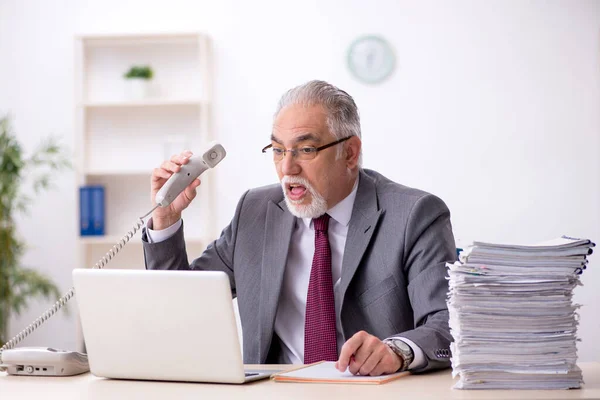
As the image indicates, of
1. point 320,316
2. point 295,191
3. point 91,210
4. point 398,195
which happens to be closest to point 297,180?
point 295,191

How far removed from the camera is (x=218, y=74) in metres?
5.04

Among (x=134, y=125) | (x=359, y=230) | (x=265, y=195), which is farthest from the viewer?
(x=134, y=125)

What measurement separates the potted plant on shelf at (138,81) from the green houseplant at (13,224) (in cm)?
56

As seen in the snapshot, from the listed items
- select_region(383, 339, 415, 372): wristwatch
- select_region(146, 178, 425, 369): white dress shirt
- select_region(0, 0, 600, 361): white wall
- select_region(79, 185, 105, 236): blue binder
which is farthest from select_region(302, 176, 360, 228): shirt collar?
select_region(79, 185, 105, 236): blue binder

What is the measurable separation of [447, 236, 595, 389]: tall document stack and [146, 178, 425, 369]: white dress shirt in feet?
2.35

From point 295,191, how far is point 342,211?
15cm

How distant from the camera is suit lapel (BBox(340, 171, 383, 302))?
2.14m

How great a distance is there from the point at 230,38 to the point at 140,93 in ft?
2.14

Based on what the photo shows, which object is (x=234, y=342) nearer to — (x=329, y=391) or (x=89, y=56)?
(x=329, y=391)

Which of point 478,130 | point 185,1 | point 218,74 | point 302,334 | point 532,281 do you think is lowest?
point 302,334

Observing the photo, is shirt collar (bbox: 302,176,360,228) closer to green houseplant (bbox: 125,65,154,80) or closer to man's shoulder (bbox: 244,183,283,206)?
man's shoulder (bbox: 244,183,283,206)

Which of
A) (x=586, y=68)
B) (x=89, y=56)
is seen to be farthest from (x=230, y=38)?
(x=586, y=68)

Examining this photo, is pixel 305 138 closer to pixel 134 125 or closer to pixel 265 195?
pixel 265 195

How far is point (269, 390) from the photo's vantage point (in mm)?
1506
